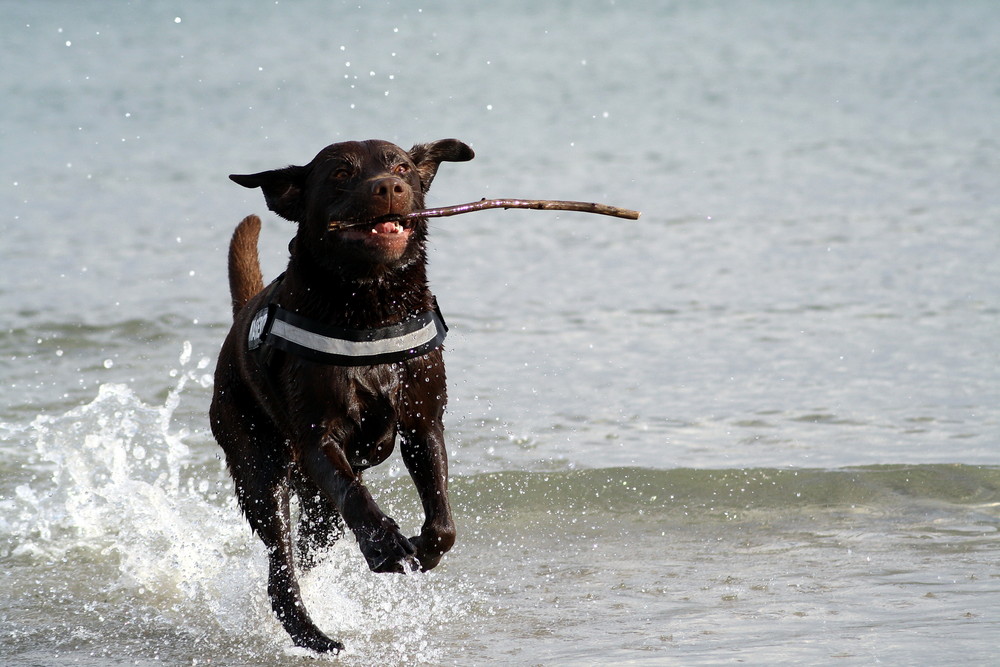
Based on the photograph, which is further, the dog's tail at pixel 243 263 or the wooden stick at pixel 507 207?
the dog's tail at pixel 243 263

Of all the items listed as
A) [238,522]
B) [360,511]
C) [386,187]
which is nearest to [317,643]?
[360,511]

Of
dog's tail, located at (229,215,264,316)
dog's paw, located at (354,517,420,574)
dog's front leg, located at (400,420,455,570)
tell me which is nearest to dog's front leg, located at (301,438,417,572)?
dog's paw, located at (354,517,420,574)

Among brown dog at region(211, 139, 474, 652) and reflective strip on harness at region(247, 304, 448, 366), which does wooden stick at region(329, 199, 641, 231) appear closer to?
brown dog at region(211, 139, 474, 652)

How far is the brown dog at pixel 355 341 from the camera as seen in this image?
12.3 ft

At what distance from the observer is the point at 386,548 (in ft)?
11.6

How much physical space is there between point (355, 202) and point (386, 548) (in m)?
0.96

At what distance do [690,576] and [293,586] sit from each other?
1406 mm

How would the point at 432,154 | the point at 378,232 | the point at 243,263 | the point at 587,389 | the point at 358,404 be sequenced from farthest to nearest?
1. the point at 587,389
2. the point at 243,263
3. the point at 432,154
4. the point at 358,404
5. the point at 378,232

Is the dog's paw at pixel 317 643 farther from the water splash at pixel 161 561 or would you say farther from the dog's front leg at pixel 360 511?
the dog's front leg at pixel 360 511

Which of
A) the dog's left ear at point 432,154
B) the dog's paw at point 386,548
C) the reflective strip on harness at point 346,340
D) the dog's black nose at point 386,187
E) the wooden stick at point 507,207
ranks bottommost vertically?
the dog's paw at point 386,548

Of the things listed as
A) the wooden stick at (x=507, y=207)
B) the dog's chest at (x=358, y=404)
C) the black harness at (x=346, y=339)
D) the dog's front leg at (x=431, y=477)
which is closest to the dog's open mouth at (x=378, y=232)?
the wooden stick at (x=507, y=207)

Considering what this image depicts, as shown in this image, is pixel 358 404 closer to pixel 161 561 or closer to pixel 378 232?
pixel 378 232

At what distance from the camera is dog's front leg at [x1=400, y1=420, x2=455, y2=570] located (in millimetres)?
3822

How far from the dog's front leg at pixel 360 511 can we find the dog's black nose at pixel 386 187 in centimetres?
72
